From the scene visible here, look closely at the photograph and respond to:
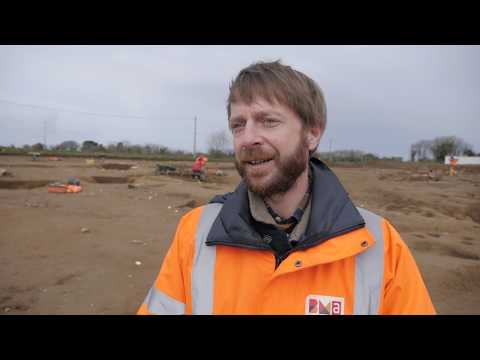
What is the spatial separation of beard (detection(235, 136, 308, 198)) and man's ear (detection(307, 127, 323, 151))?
14 cm

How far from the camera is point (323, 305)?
1481 millimetres

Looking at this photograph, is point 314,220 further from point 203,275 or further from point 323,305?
point 203,275

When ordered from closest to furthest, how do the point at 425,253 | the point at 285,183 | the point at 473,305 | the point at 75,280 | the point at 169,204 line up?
the point at 285,183
the point at 473,305
the point at 75,280
the point at 425,253
the point at 169,204

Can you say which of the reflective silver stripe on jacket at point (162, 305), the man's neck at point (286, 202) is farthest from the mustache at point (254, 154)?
the reflective silver stripe on jacket at point (162, 305)

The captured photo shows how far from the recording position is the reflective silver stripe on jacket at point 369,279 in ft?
4.80

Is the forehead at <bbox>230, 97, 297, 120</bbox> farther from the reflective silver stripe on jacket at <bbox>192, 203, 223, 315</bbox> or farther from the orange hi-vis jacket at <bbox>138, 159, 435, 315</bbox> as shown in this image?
the reflective silver stripe on jacket at <bbox>192, 203, 223, 315</bbox>

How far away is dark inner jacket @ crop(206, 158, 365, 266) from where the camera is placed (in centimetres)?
157

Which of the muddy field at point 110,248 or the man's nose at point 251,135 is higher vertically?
the man's nose at point 251,135

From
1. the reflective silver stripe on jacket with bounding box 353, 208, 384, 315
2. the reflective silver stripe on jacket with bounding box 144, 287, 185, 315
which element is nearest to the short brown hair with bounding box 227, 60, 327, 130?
the reflective silver stripe on jacket with bounding box 353, 208, 384, 315

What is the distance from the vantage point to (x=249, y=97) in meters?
1.82

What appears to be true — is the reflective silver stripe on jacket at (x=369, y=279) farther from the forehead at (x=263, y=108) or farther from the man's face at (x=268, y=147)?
the forehead at (x=263, y=108)
